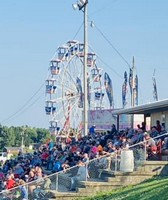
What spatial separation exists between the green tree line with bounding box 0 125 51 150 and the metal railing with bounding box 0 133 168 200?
316 ft

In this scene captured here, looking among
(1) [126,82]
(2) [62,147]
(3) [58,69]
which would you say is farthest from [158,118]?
(3) [58,69]

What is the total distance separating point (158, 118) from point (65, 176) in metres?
10.2

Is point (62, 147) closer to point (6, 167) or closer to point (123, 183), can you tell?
point (6, 167)

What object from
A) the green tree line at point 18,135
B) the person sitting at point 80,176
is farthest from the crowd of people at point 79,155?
the green tree line at point 18,135

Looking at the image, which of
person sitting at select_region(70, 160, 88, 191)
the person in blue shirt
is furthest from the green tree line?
Answer: person sitting at select_region(70, 160, 88, 191)

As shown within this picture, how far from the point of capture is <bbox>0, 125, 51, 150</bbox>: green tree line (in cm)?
12488

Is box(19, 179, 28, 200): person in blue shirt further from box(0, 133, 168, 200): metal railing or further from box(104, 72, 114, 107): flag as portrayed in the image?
box(104, 72, 114, 107): flag

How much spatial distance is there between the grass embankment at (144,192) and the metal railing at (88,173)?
1152 millimetres

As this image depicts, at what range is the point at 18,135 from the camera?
13275 centimetres

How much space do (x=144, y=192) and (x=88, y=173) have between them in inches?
161

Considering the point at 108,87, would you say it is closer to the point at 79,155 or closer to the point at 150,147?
the point at 79,155

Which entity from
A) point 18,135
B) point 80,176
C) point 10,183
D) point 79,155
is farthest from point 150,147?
point 18,135

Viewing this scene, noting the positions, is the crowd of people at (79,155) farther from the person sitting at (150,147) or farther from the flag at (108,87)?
the flag at (108,87)

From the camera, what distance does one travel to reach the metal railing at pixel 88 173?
769 inches
